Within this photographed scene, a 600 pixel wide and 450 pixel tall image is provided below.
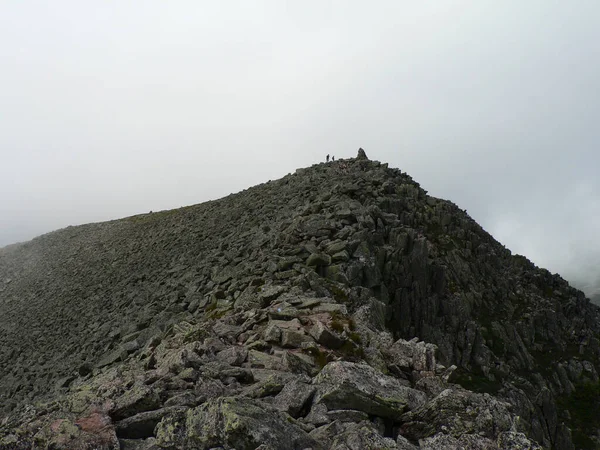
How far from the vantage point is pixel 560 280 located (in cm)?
6391

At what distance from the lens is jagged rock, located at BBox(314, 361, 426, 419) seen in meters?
9.04

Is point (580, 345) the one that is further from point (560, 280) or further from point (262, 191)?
point (262, 191)

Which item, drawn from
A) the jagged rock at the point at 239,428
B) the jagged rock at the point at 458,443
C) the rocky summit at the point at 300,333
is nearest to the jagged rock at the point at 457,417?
the rocky summit at the point at 300,333

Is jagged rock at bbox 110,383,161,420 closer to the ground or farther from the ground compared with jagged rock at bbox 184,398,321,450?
closer to the ground

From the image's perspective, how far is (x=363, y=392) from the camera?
30.2ft

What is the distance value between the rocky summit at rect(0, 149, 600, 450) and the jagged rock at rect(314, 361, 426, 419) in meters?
0.05

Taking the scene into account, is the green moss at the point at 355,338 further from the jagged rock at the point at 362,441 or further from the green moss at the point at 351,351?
the jagged rock at the point at 362,441

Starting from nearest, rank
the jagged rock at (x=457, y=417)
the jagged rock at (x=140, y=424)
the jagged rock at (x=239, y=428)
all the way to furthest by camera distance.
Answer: the jagged rock at (x=239, y=428), the jagged rock at (x=457, y=417), the jagged rock at (x=140, y=424)

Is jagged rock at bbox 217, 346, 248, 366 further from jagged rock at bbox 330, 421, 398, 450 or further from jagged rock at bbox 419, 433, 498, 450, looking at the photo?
jagged rock at bbox 419, 433, 498, 450

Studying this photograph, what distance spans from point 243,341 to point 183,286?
16.0m

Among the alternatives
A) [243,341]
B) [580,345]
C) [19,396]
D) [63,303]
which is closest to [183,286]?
[19,396]

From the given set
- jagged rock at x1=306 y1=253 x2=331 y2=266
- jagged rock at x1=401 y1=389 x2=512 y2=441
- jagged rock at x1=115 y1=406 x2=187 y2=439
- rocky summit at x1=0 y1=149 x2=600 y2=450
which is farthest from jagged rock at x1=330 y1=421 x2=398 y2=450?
jagged rock at x1=306 y1=253 x2=331 y2=266

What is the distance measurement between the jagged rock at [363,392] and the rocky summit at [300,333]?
0.05m

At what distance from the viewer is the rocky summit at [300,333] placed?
27.2 feet
